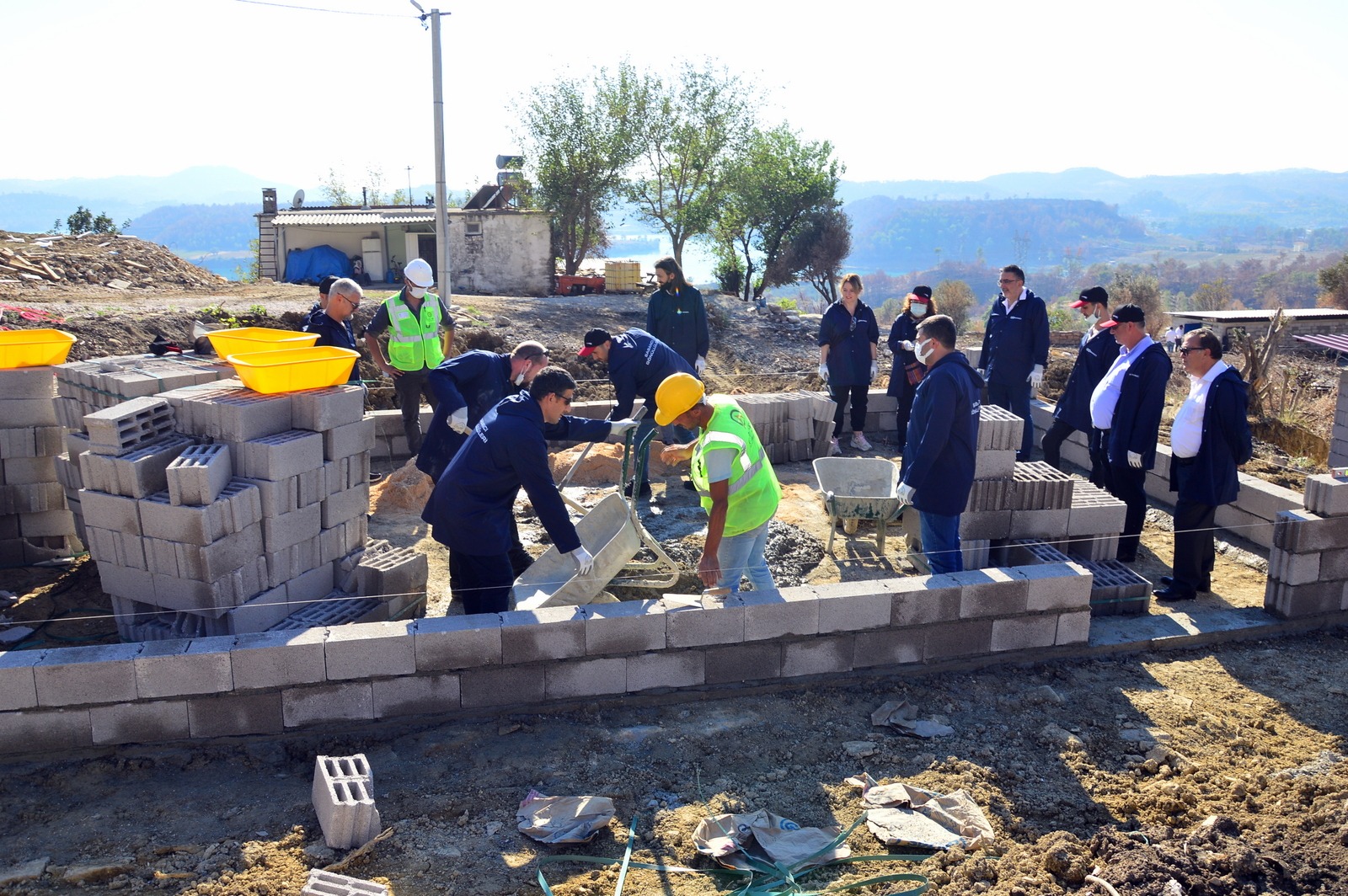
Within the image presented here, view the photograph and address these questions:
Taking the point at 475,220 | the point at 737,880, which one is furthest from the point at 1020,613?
the point at 475,220

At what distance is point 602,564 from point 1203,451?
3.67 metres

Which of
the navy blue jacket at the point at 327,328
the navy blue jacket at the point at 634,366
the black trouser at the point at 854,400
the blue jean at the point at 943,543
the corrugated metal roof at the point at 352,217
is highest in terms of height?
the corrugated metal roof at the point at 352,217

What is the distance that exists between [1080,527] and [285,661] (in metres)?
4.82

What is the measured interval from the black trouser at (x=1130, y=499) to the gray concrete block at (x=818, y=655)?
279 centimetres

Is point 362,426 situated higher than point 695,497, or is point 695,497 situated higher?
point 362,426

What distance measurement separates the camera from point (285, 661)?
4184mm

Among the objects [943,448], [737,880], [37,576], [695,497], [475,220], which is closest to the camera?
[737,880]

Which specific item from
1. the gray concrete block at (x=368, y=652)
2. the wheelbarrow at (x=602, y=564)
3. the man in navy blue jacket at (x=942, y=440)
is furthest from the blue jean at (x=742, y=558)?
the gray concrete block at (x=368, y=652)

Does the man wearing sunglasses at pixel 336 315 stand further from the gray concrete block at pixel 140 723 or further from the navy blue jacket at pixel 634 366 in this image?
the gray concrete block at pixel 140 723

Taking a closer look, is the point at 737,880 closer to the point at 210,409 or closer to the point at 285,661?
the point at 285,661

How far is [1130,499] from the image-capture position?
6609mm

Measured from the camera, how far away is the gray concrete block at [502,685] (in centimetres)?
445

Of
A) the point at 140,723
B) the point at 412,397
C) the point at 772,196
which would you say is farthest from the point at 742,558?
the point at 772,196

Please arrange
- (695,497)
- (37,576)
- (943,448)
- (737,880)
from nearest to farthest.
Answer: (737,880) → (943,448) → (37,576) → (695,497)
